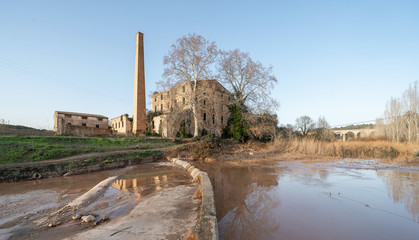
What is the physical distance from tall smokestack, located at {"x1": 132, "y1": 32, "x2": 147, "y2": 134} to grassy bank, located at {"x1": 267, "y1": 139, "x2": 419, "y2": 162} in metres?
20.2

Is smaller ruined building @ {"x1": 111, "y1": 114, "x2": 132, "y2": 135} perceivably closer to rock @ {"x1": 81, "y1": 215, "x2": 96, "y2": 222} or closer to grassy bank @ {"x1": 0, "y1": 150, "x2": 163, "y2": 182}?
grassy bank @ {"x1": 0, "y1": 150, "x2": 163, "y2": 182}

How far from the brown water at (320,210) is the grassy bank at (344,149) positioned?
35.7 feet

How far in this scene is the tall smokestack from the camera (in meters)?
29.6

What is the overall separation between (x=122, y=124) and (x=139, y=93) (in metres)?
11.1

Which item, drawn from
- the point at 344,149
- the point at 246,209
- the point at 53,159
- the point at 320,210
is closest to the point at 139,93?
the point at 53,159

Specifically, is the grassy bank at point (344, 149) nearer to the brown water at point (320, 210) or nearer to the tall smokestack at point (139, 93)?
the brown water at point (320, 210)

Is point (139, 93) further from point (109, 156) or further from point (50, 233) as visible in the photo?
point (50, 233)

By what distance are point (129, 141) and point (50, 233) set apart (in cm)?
1757

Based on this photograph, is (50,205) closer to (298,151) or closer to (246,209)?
(246,209)

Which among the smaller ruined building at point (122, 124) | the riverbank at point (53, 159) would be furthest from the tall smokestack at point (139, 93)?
the riverbank at point (53, 159)

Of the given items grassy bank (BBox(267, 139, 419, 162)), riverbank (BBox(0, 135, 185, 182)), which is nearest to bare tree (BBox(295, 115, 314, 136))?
grassy bank (BBox(267, 139, 419, 162))

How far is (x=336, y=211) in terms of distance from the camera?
4.32m

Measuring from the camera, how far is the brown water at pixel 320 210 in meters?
3.39

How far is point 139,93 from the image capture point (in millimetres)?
29672
